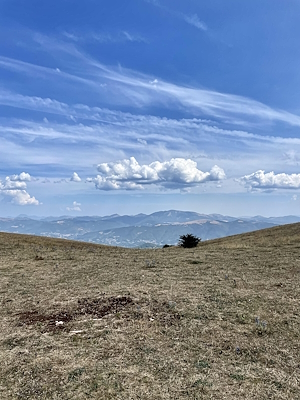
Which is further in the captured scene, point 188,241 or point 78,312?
point 188,241

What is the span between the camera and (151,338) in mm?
7496

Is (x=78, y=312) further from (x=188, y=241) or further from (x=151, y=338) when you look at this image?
(x=188, y=241)

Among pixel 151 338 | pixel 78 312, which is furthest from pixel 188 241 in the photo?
pixel 151 338

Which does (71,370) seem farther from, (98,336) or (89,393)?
(98,336)

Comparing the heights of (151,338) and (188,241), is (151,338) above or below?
above

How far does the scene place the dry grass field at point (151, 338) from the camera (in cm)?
546

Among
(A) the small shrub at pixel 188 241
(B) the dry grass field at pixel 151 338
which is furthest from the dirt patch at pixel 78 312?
(A) the small shrub at pixel 188 241

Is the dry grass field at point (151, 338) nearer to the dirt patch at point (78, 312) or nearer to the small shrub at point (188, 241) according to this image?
the dirt patch at point (78, 312)

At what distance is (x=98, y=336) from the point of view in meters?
7.61

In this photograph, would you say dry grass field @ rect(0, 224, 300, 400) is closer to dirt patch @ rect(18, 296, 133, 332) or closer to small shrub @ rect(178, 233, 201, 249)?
dirt patch @ rect(18, 296, 133, 332)

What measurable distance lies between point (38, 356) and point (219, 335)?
462 cm

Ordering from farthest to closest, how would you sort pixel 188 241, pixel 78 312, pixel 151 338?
pixel 188 241, pixel 78 312, pixel 151 338

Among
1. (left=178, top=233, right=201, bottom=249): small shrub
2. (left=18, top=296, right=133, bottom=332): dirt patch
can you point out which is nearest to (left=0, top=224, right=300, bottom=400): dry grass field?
(left=18, top=296, right=133, bottom=332): dirt patch

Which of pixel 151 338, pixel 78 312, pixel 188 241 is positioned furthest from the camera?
pixel 188 241
